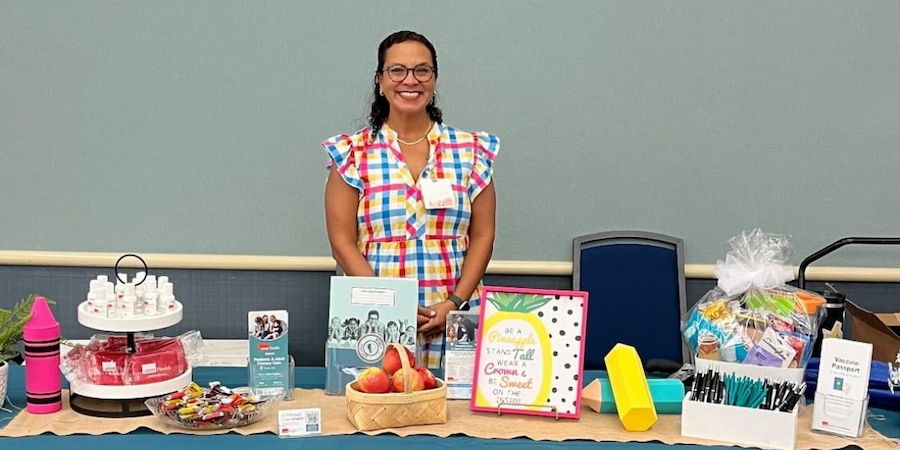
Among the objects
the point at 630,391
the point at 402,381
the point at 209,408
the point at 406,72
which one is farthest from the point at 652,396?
the point at 406,72

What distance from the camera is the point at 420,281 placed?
2.69 m

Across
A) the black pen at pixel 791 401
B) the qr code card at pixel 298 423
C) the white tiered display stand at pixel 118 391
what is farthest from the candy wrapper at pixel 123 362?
the black pen at pixel 791 401

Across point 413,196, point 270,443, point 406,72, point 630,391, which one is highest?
point 406,72

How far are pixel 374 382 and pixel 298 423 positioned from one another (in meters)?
0.17

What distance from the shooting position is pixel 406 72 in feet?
8.54

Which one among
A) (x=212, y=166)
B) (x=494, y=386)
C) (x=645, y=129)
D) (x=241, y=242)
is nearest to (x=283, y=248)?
(x=241, y=242)

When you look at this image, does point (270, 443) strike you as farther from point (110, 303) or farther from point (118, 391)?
point (110, 303)

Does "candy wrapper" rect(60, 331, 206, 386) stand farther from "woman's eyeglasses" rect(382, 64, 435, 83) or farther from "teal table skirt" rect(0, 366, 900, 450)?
"woman's eyeglasses" rect(382, 64, 435, 83)

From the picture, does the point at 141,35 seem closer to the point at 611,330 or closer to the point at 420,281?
the point at 420,281

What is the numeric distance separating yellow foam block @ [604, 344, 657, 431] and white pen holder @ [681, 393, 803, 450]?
78mm

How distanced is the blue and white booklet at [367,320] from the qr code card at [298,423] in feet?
0.69

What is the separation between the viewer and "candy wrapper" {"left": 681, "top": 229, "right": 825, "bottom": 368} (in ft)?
7.06

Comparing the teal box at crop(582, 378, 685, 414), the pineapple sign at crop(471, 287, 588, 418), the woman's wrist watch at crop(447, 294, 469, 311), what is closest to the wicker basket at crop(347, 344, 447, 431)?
the pineapple sign at crop(471, 287, 588, 418)

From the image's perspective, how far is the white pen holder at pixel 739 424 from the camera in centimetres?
197
